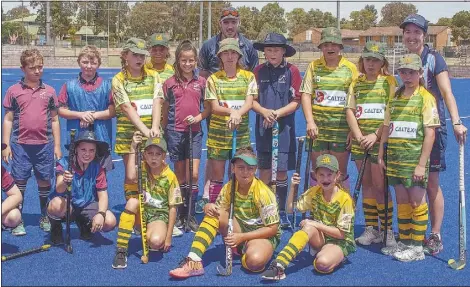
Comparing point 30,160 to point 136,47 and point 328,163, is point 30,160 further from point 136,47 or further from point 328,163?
point 328,163

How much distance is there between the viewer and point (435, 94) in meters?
5.20

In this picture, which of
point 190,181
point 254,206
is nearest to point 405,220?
point 254,206

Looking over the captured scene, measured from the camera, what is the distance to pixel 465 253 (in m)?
4.97

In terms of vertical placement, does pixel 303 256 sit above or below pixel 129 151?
below

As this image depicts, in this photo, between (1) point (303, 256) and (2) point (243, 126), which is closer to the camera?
(1) point (303, 256)

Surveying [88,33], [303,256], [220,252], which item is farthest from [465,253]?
[88,33]

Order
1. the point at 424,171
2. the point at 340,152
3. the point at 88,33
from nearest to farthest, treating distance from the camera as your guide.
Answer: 1. the point at 424,171
2. the point at 340,152
3. the point at 88,33

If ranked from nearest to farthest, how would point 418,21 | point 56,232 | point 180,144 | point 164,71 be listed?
point 418,21
point 56,232
point 180,144
point 164,71

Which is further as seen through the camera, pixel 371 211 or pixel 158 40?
pixel 158 40

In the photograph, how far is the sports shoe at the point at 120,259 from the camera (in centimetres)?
481

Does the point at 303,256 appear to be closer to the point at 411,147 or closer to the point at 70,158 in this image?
the point at 411,147

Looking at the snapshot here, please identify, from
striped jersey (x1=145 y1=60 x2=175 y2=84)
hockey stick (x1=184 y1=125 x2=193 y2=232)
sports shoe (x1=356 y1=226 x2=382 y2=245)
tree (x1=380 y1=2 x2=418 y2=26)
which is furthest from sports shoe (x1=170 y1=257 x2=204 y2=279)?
tree (x1=380 y1=2 x2=418 y2=26)

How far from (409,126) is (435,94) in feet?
1.69

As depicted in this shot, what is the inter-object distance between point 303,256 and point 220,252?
28.3 inches
